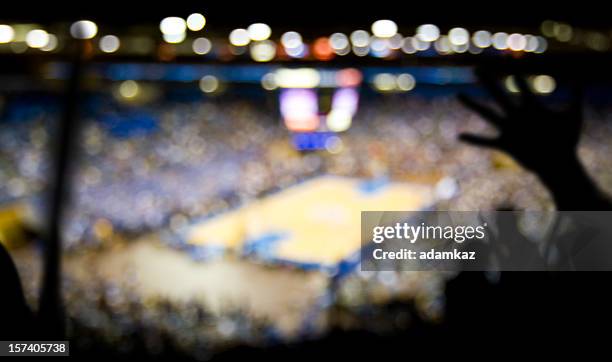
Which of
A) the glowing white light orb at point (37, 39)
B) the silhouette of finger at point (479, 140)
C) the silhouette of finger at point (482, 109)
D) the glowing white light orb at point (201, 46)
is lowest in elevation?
the silhouette of finger at point (479, 140)

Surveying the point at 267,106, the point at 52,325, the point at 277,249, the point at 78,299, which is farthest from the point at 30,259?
the point at 267,106

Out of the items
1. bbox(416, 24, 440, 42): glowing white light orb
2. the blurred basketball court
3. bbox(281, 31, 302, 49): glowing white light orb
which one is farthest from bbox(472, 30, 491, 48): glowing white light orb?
the blurred basketball court

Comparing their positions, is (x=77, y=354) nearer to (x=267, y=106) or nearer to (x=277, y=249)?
(x=277, y=249)

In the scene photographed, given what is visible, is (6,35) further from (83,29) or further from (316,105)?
(316,105)

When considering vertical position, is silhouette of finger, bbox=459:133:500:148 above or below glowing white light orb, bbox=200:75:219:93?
below

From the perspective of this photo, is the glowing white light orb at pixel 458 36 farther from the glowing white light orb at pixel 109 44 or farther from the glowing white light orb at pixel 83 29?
the glowing white light orb at pixel 109 44

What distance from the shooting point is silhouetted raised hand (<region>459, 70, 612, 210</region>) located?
1289mm

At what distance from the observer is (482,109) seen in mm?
1273

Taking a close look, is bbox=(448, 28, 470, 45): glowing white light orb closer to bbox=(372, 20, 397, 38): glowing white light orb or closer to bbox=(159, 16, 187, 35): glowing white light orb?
bbox=(372, 20, 397, 38): glowing white light orb

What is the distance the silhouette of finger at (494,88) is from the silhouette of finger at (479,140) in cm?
10

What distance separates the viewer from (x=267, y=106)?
9.42m

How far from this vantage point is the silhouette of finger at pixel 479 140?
1.31 metres

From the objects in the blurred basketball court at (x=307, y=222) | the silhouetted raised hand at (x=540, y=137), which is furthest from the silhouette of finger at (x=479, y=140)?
the blurred basketball court at (x=307, y=222)

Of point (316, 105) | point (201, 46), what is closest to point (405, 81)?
point (316, 105)
